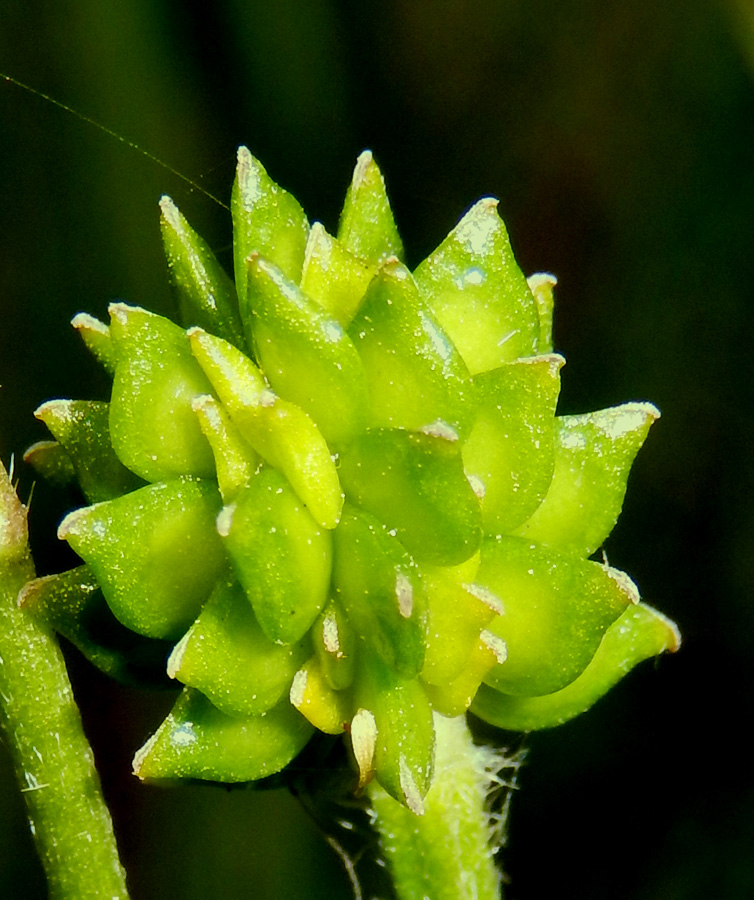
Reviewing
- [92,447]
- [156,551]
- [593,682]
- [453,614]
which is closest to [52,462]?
[92,447]

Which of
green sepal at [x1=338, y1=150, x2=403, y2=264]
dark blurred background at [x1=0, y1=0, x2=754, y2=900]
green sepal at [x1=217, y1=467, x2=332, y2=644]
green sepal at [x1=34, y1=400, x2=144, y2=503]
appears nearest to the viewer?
green sepal at [x1=217, y1=467, x2=332, y2=644]

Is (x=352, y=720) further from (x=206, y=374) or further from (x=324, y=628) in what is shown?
(x=206, y=374)

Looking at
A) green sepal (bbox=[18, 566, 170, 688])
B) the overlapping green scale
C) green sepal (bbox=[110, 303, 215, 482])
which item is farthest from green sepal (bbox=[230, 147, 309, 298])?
green sepal (bbox=[18, 566, 170, 688])

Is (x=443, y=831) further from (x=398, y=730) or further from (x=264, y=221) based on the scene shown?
(x=264, y=221)

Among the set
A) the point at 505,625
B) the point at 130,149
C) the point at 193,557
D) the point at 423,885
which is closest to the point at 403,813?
the point at 423,885

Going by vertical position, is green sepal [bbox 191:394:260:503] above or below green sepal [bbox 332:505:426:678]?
above

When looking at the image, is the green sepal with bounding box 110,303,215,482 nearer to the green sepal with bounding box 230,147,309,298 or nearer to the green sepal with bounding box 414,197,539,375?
the green sepal with bounding box 230,147,309,298

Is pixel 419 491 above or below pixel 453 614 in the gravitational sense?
above
